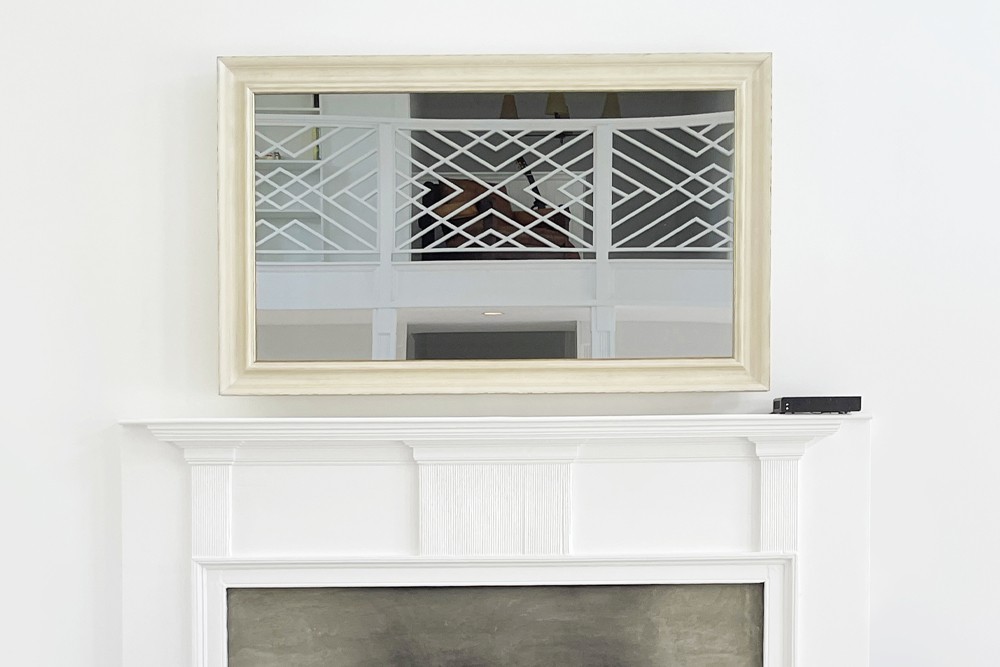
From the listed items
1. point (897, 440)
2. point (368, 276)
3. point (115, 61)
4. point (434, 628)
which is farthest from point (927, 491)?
point (115, 61)

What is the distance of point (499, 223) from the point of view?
5.89ft

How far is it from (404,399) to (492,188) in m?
0.45

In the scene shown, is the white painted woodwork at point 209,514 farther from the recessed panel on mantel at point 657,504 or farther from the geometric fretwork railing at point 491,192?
the recessed panel on mantel at point 657,504

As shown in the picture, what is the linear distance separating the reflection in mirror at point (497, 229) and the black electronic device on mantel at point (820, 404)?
163 millimetres

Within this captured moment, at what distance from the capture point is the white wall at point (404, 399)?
5.95ft

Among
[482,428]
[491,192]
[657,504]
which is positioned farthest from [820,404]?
[491,192]

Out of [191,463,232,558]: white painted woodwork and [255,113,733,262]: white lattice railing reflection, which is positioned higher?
[255,113,733,262]: white lattice railing reflection

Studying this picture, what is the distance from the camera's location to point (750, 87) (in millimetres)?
1785

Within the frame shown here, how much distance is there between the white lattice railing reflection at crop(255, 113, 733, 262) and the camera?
5.87 feet

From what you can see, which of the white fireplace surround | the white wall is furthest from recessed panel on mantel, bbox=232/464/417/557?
the white wall

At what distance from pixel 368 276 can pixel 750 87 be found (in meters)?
0.83

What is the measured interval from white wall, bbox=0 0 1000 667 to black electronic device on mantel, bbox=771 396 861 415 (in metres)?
0.12

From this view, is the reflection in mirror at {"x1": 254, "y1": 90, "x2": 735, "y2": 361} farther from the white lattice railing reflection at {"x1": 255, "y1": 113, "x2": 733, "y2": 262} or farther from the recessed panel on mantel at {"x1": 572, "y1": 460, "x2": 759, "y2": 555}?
the recessed panel on mantel at {"x1": 572, "y1": 460, "x2": 759, "y2": 555}

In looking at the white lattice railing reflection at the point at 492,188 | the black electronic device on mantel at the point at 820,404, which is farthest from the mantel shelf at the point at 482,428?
the white lattice railing reflection at the point at 492,188
